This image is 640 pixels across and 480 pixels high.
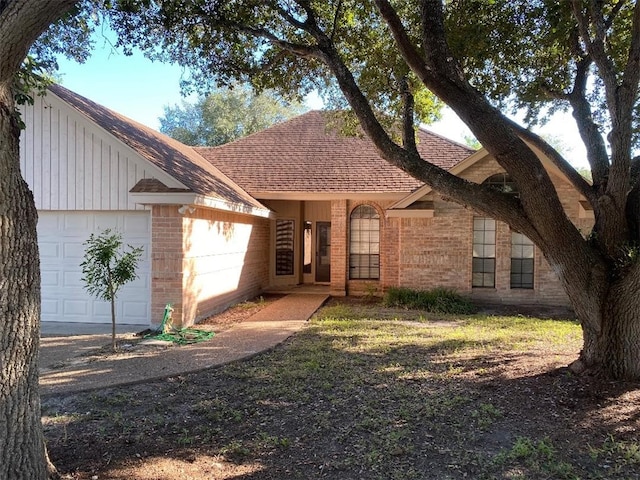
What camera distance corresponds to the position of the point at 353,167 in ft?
52.1

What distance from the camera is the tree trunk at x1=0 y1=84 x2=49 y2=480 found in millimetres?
3148

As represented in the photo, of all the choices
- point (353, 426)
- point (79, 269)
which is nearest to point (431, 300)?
point (353, 426)

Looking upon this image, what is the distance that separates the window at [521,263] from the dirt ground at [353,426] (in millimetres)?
7154

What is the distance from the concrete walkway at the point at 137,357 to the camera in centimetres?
639

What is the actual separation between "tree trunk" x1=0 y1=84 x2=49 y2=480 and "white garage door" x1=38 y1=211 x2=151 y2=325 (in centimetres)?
675

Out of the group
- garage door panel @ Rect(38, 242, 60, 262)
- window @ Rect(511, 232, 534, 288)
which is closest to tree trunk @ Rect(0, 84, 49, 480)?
garage door panel @ Rect(38, 242, 60, 262)

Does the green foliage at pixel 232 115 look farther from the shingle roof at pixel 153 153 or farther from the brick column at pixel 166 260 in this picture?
the brick column at pixel 166 260

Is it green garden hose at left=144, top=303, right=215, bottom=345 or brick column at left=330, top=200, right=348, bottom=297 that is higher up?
brick column at left=330, top=200, right=348, bottom=297

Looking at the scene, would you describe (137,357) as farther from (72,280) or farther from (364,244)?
(364,244)

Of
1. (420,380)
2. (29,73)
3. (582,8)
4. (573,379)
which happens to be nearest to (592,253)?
(573,379)

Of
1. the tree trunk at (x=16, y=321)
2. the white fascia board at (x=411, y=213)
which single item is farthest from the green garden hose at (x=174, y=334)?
the white fascia board at (x=411, y=213)

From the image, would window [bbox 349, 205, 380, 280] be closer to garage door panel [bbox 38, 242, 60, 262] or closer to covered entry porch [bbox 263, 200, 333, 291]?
covered entry porch [bbox 263, 200, 333, 291]

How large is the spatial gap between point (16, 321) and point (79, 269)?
756cm

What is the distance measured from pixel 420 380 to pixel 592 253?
2.66 meters
